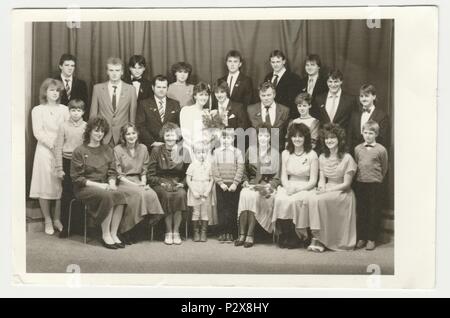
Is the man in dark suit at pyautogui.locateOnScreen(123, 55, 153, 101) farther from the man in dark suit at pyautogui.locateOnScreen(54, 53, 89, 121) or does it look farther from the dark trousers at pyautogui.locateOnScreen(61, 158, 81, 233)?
the dark trousers at pyautogui.locateOnScreen(61, 158, 81, 233)

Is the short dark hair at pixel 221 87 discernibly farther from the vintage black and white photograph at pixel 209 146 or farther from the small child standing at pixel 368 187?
the small child standing at pixel 368 187

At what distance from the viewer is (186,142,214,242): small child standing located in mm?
5707

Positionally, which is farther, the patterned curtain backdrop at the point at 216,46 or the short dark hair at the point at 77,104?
the short dark hair at the point at 77,104

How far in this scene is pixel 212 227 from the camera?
571cm

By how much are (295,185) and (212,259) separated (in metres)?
0.77

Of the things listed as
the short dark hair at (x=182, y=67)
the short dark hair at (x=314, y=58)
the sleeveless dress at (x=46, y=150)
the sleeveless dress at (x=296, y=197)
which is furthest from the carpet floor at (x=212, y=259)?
the short dark hair at (x=314, y=58)

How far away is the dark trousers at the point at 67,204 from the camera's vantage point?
5.74 meters

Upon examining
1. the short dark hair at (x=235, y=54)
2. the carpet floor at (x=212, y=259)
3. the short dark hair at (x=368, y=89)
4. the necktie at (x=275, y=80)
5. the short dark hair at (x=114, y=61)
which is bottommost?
the carpet floor at (x=212, y=259)

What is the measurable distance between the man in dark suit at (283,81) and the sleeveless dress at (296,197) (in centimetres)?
31

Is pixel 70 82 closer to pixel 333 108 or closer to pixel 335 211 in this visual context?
pixel 333 108

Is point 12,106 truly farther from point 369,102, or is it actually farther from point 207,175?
point 369,102

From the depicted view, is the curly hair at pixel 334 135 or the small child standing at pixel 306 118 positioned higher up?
the small child standing at pixel 306 118
